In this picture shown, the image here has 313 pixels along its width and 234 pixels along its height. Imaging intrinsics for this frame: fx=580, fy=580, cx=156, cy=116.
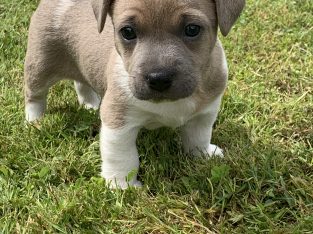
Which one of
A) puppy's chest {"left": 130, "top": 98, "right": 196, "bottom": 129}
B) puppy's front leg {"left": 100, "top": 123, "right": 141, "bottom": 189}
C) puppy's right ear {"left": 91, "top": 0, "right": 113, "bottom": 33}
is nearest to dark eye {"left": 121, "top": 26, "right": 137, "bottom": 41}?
puppy's right ear {"left": 91, "top": 0, "right": 113, "bottom": 33}

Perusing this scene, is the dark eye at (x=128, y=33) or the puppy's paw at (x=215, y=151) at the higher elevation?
the dark eye at (x=128, y=33)

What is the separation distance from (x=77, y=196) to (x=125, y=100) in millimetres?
718

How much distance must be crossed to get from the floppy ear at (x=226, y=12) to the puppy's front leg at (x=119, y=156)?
0.93 meters

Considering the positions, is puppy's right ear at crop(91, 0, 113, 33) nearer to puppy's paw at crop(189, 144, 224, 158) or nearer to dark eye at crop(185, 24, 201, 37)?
dark eye at crop(185, 24, 201, 37)

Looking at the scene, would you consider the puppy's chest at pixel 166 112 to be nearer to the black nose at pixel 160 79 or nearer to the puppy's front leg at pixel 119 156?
the puppy's front leg at pixel 119 156

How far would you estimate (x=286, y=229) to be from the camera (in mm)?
3506

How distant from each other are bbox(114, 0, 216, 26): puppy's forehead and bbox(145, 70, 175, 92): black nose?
0.28 meters

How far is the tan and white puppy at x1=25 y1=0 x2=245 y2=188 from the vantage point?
3305 millimetres

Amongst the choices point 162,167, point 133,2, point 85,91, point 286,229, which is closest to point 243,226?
point 286,229

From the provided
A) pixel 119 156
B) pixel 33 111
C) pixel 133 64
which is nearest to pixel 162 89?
pixel 133 64

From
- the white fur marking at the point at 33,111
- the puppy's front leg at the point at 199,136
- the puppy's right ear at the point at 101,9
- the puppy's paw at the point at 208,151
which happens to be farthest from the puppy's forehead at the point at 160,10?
the white fur marking at the point at 33,111

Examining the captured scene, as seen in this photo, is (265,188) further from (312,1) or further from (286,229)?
(312,1)

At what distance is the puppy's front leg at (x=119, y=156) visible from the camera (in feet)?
12.6

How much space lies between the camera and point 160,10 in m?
3.25
